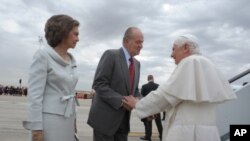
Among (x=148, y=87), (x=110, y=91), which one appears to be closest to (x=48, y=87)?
(x=110, y=91)

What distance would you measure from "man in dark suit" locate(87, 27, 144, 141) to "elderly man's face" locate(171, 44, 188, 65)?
64cm

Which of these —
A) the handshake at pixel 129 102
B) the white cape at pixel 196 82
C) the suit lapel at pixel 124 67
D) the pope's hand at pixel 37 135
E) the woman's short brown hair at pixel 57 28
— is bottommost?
the pope's hand at pixel 37 135

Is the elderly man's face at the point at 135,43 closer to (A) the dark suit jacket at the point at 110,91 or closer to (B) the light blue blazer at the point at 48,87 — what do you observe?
(A) the dark suit jacket at the point at 110,91

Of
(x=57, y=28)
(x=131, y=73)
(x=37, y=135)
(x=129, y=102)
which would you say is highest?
(x=57, y=28)

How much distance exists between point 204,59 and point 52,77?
4.08 feet

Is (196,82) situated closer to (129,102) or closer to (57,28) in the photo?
(129,102)

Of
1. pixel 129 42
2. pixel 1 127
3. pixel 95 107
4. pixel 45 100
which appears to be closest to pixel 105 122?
pixel 95 107

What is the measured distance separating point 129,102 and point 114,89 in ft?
0.78

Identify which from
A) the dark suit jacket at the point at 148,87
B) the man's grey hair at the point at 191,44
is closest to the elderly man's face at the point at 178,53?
the man's grey hair at the point at 191,44

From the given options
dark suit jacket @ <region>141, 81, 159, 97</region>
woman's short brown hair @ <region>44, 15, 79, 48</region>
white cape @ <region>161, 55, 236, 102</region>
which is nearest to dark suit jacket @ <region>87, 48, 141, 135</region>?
white cape @ <region>161, 55, 236, 102</region>

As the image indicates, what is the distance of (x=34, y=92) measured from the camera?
3047mm

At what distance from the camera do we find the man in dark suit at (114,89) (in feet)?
13.5

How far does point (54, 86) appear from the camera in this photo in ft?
10.4

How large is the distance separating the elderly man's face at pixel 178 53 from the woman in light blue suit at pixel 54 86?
876 mm
